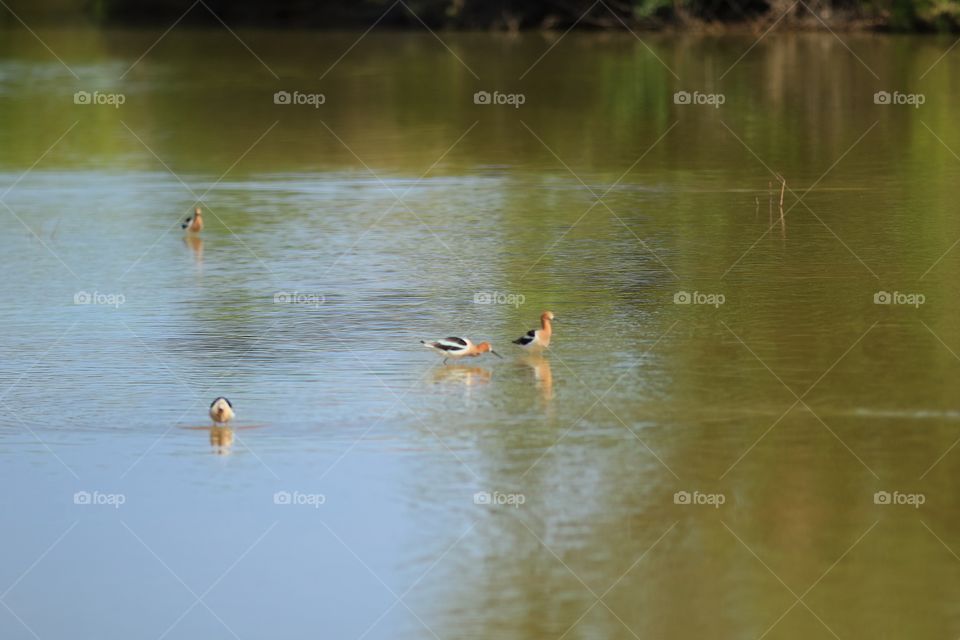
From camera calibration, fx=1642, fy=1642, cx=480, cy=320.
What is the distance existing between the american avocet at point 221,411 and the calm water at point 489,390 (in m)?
0.10

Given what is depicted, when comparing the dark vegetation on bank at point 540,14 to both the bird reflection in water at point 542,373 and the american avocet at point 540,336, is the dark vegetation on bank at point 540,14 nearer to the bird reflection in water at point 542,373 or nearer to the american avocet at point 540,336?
the american avocet at point 540,336

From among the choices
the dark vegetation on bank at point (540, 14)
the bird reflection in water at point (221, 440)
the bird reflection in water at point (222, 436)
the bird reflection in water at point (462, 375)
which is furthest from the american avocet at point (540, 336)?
the dark vegetation on bank at point (540, 14)

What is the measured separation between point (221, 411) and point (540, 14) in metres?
36.6

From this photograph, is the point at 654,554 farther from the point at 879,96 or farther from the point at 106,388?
the point at 879,96

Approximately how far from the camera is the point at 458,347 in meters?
10.5

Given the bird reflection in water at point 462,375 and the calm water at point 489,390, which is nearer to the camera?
the calm water at point 489,390

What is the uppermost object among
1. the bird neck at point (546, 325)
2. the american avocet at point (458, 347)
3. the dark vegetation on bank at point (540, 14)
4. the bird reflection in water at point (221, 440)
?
the dark vegetation on bank at point (540, 14)

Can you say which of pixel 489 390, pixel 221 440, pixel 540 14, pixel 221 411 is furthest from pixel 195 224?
pixel 540 14

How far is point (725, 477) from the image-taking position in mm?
8469

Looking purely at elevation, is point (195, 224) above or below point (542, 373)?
above

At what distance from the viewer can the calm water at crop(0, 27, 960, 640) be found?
24.1 ft

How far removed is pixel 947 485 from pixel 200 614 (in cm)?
377

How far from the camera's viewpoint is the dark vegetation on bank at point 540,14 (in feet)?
127

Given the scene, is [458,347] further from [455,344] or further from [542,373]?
[542,373]
